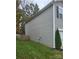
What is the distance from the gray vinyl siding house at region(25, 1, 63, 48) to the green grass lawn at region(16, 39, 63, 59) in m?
0.04

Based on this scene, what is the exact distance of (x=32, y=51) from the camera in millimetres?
1684

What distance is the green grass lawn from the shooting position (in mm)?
1673

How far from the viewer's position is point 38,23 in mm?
1719

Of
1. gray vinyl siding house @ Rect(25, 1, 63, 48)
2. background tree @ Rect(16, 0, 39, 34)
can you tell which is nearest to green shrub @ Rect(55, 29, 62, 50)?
gray vinyl siding house @ Rect(25, 1, 63, 48)

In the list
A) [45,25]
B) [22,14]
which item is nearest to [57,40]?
[45,25]

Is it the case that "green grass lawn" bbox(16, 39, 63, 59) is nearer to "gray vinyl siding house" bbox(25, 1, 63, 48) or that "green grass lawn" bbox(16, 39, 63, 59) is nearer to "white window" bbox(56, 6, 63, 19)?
"gray vinyl siding house" bbox(25, 1, 63, 48)

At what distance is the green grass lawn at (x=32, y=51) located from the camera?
1.67m

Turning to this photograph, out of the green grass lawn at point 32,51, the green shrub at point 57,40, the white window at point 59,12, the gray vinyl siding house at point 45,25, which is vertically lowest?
the green grass lawn at point 32,51

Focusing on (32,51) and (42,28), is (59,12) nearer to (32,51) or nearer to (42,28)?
(42,28)

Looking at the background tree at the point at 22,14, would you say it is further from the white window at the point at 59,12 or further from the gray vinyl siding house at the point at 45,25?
the white window at the point at 59,12

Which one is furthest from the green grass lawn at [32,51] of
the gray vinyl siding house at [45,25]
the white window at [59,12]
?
the white window at [59,12]

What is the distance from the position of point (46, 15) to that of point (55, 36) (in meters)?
0.19

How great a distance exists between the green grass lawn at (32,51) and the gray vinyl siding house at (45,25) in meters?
0.04
